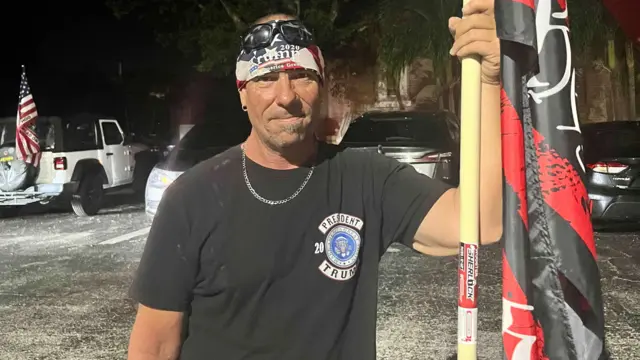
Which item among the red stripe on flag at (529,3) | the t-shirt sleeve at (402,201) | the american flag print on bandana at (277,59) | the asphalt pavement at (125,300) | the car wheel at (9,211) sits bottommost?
the asphalt pavement at (125,300)

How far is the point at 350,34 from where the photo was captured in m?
20.0

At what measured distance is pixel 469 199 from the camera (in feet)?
5.24

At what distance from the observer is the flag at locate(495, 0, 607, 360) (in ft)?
5.31

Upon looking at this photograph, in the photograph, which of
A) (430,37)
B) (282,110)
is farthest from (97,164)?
(282,110)

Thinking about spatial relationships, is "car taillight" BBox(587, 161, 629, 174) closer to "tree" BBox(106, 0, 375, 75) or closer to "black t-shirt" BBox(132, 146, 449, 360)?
"black t-shirt" BBox(132, 146, 449, 360)

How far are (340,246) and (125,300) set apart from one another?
4.68 metres

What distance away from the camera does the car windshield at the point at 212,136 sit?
930 cm

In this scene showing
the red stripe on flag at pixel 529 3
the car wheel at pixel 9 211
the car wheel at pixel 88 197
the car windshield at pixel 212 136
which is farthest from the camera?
the car wheel at pixel 9 211

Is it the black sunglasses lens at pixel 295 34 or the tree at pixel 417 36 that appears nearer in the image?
the black sunglasses lens at pixel 295 34

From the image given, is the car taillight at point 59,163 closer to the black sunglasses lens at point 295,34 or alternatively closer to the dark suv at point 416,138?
the dark suv at point 416,138

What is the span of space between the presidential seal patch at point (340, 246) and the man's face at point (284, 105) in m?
0.26

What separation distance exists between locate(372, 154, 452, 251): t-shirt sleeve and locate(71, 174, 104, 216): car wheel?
35.0 ft

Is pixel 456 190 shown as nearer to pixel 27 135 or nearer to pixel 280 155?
pixel 280 155

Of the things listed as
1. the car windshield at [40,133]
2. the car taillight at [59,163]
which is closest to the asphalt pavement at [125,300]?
the car taillight at [59,163]
